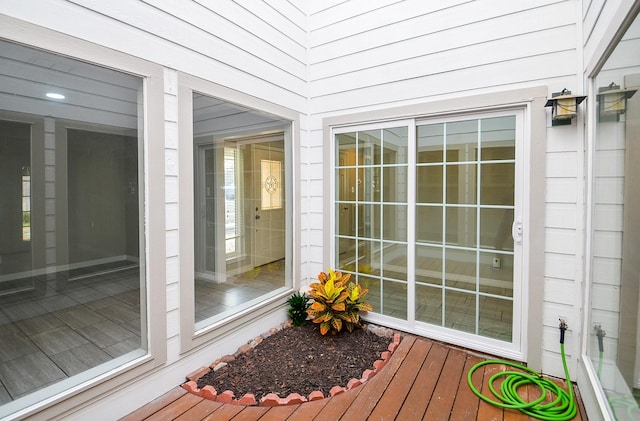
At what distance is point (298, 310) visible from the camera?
307 cm

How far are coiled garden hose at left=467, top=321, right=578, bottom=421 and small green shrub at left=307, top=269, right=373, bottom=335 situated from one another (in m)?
1.05

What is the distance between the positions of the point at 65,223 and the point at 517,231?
3.68 meters

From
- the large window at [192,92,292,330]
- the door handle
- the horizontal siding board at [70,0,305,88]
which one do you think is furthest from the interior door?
the door handle

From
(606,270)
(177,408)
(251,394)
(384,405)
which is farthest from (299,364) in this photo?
(606,270)

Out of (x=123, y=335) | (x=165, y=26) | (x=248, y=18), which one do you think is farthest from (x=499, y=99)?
(x=123, y=335)

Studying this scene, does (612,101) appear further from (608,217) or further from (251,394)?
(251,394)

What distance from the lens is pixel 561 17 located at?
2133 millimetres

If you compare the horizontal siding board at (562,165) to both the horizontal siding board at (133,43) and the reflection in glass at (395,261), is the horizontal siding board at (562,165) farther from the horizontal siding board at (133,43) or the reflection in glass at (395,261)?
the horizontal siding board at (133,43)

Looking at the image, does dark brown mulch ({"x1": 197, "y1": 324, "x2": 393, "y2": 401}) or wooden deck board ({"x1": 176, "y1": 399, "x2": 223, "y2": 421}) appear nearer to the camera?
wooden deck board ({"x1": 176, "y1": 399, "x2": 223, "y2": 421})

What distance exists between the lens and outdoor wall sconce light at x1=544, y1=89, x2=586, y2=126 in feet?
6.60

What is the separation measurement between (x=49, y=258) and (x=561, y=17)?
14.2 ft

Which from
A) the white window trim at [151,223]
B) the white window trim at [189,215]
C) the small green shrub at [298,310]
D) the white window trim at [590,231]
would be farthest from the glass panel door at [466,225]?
the white window trim at [151,223]

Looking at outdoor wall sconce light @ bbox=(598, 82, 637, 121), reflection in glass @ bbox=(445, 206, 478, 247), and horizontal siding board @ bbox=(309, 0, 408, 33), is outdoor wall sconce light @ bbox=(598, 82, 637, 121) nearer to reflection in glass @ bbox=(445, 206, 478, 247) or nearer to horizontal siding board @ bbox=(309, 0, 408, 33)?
reflection in glass @ bbox=(445, 206, 478, 247)

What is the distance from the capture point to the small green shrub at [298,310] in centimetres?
306
